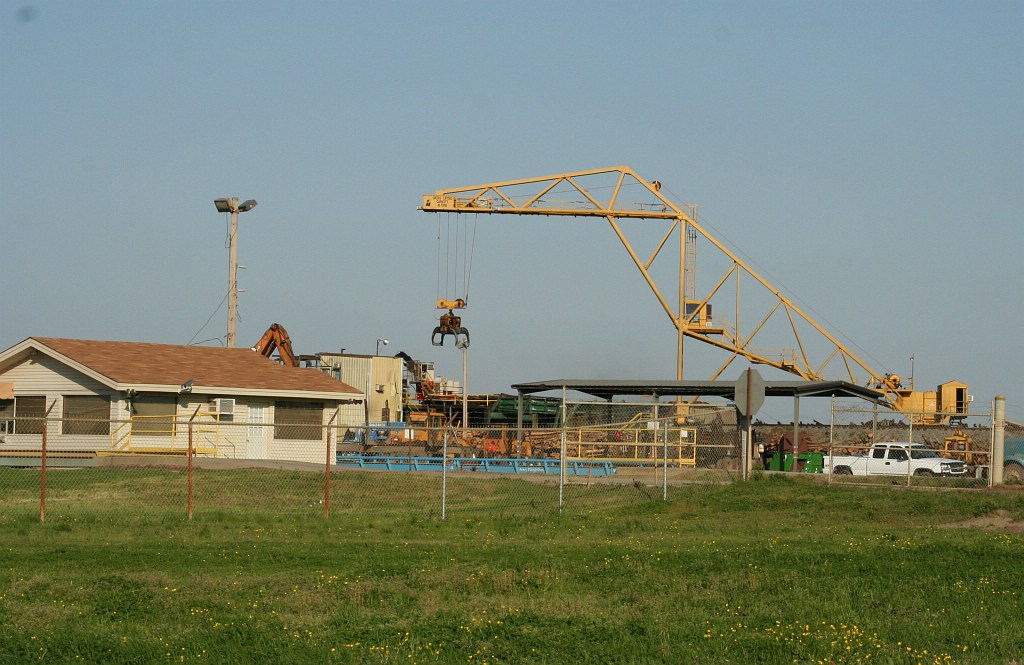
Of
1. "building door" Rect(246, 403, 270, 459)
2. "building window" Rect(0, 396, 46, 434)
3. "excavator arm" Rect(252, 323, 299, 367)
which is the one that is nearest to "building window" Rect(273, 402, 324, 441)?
"building door" Rect(246, 403, 270, 459)

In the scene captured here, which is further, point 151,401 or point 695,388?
A: point 695,388

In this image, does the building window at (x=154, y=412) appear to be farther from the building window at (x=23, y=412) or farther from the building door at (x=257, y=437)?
the building window at (x=23, y=412)

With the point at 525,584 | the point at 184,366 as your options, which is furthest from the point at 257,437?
the point at 525,584

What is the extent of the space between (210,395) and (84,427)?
3610 mm

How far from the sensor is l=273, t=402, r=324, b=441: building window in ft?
123

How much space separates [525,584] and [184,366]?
83.0 feet

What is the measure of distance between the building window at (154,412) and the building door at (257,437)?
255cm

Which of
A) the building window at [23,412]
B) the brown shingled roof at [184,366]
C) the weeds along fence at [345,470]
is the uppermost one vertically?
the brown shingled roof at [184,366]

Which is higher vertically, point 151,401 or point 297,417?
point 151,401

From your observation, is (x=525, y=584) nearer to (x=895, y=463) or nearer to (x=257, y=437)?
(x=895, y=463)

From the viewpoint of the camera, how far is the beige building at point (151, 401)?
113 feet

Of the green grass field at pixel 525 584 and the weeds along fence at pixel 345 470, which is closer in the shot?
the green grass field at pixel 525 584

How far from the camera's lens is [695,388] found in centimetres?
4028

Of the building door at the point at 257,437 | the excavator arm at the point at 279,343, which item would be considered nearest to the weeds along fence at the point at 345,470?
the building door at the point at 257,437
